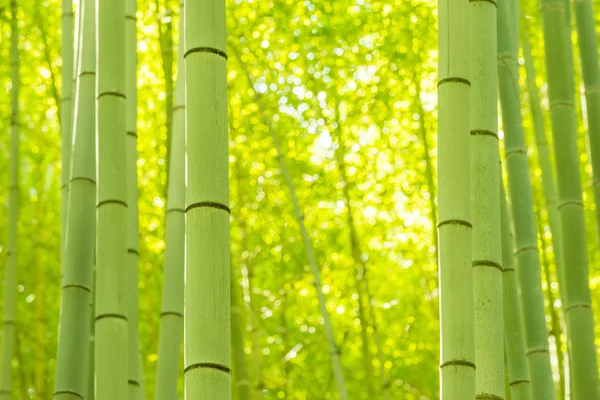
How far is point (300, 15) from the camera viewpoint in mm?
5043

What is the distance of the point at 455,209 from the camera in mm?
→ 1545

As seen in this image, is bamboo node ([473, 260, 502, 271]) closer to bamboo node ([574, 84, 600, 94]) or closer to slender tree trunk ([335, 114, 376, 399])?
bamboo node ([574, 84, 600, 94])

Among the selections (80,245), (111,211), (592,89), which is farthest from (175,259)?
(592,89)

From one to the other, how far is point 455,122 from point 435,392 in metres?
4.77

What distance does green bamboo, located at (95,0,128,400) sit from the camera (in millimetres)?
1763

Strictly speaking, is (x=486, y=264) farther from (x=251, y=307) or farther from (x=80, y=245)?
(x=251, y=307)

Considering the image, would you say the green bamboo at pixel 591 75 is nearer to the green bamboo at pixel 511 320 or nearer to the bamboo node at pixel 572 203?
the bamboo node at pixel 572 203

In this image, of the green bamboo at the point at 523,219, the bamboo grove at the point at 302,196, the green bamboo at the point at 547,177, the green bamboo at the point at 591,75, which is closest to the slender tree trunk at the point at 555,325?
the bamboo grove at the point at 302,196

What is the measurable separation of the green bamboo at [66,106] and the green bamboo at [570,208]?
5.01 feet

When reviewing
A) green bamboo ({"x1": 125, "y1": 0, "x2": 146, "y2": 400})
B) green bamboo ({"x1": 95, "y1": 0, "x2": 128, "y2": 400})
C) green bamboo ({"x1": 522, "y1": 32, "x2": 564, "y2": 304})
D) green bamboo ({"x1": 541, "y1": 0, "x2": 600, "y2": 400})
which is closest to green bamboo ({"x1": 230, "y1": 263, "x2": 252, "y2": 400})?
green bamboo ({"x1": 125, "y1": 0, "x2": 146, "y2": 400})

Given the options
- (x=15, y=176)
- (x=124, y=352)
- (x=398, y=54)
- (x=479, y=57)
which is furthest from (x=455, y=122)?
(x=398, y=54)

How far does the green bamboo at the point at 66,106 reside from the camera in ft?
9.28

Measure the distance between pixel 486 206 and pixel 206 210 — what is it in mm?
621

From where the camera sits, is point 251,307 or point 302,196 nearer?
point 251,307
